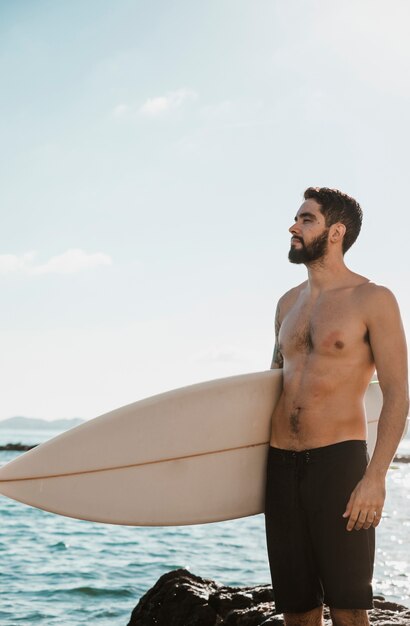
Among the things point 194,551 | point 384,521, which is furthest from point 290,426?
point 384,521

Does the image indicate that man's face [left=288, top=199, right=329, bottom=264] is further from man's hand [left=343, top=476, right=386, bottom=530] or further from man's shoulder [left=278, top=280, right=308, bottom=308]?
man's hand [left=343, top=476, right=386, bottom=530]

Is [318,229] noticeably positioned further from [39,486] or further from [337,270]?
[39,486]

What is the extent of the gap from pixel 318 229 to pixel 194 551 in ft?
37.8

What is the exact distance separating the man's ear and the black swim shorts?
0.87m

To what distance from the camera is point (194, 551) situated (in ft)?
44.7

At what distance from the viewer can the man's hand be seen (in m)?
2.76

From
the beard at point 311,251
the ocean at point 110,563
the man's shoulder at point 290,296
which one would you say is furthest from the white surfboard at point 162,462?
the ocean at point 110,563

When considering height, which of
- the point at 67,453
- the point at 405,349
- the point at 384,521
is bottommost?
the point at 384,521

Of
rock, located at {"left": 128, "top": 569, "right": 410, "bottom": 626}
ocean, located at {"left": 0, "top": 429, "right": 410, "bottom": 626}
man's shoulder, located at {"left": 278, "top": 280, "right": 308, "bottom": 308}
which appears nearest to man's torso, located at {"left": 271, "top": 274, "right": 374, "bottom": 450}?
→ man's shoulder, located at {"left": 278, "top": 280, "right": 308, "bottom": 308}

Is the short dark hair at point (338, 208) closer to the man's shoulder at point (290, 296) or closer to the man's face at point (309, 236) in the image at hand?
the man's face at point (309, 236)

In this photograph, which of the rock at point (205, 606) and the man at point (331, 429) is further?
the rock at point (205, 606)

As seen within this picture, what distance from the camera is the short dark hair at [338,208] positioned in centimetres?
317

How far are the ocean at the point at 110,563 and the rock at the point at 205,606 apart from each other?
265cm

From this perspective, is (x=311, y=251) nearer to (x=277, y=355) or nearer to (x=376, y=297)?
(x=376, y=297)
